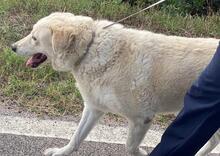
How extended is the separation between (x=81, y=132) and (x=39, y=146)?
0.30m

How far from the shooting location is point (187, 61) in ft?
11.8

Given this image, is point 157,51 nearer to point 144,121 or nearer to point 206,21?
point 144,121

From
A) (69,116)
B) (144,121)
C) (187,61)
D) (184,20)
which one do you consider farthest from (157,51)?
(184,20)

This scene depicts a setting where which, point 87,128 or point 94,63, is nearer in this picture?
point 94,63

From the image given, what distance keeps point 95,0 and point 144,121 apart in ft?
8.55

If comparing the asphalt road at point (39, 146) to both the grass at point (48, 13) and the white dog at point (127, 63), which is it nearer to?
the white dog at point (127, 63)

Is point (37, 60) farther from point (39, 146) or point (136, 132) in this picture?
point (136, 132)

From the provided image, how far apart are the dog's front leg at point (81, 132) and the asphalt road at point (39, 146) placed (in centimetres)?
7

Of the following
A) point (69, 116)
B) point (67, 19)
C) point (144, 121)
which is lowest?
point (69, 116)

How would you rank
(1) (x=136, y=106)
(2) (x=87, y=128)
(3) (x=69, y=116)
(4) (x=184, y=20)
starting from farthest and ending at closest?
(4) (x=184, y=20)
(3) (x=69, y=116)
(2) (x=87, y=128)
(1) (x=136, y=106)

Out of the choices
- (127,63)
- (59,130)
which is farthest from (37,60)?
(127,63)

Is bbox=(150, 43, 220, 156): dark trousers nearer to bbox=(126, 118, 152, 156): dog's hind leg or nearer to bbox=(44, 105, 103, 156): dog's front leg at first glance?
bbox=(126, 118, 152, 156): dog's hind leg

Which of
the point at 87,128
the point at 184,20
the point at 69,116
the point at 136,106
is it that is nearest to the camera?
the point at 136,106

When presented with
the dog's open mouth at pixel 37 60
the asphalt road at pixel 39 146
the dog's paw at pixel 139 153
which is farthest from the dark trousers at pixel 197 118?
the dog's open mouth at pixel 37 60
